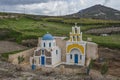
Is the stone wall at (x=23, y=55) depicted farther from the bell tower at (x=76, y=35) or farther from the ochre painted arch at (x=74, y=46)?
the bell tower at (x=76, y=35)

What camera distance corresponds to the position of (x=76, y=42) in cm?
5228

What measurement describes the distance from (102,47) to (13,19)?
3523cm

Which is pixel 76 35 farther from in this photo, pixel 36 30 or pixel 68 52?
pixel 36 30

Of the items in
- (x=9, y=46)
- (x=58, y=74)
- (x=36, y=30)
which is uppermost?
(x=36, y=30)

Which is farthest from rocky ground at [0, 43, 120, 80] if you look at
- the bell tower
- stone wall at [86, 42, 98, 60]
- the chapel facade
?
the bell tower

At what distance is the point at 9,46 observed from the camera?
57438 millimetres

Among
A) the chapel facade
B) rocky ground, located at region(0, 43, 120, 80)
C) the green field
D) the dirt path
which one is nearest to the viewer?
rocky ground, located at region(0, 43, 120, 80)

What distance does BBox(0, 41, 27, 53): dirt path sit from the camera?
54.4 m

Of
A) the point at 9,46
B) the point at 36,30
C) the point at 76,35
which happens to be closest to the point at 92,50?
the point at 76,35

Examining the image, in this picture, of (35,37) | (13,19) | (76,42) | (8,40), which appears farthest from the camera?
(13,19)

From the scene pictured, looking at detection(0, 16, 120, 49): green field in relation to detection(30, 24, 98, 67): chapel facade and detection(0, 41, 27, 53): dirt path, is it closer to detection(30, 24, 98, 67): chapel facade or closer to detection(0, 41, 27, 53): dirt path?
detection(0, 41, 27, 53): dirt path

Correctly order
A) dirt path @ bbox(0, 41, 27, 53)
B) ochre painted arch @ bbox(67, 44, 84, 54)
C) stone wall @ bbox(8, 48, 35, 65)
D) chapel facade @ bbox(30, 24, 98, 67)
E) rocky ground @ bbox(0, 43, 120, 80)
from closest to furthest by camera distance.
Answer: rocky ground @ bbox(0, 43, 120, 80) < stone wall @ bbox(8, 48, 35, 65) < chapel facade @ bbox(30, 24, 98, 67) < ochre painted arch @ bbox(67, 44, 84, 54) < dirt path @ bbox(0, 41, 27, 53)

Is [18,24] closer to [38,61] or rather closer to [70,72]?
[38,61]

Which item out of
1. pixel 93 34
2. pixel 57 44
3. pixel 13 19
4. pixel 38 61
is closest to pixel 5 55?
pixel 38 61
